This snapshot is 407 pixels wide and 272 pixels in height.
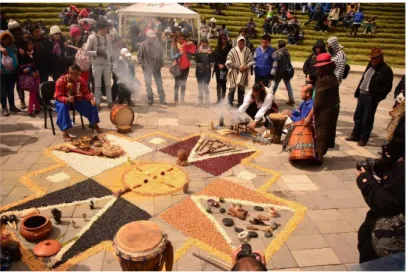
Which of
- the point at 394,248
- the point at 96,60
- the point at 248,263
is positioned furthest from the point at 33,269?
the point at 96,60

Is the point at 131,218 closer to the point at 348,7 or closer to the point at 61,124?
the point at 61,124

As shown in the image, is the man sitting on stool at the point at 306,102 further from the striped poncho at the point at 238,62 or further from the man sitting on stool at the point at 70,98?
the man sitting on stool at the point at 70,98

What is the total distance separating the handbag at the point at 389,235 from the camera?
3141 millimetres

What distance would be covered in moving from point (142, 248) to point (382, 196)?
2.29 metres

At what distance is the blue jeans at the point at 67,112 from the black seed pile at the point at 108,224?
302 cm

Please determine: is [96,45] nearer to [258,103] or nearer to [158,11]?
[258,103]

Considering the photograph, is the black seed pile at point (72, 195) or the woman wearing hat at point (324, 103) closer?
the black seed pile at point (72, 195)

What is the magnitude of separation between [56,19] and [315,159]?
933 inches

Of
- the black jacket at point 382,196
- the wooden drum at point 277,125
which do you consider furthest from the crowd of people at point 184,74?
the black jacket at point 382,196

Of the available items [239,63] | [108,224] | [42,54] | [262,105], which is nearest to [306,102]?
[262,105]

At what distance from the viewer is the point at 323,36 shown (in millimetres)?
24688

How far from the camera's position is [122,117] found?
811 centimetres

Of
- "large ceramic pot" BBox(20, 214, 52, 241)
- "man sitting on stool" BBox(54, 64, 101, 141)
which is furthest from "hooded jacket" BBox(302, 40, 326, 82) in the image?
"large ceramic pot" BBox(20, 214, 52, 241)

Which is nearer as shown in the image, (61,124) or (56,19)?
(61,124)
